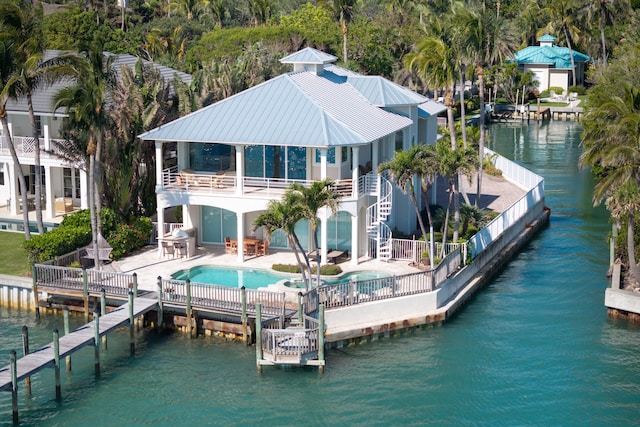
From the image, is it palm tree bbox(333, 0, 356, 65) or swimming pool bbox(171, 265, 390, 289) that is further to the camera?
palm tree bbox(333, 0, 356, 65)

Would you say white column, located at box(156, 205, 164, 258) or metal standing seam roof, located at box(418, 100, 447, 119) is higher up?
metal standing seam roof, located at box(418, 100, 447, 119)

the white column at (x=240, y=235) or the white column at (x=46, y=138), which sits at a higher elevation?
the white column at (x=46, y=138)

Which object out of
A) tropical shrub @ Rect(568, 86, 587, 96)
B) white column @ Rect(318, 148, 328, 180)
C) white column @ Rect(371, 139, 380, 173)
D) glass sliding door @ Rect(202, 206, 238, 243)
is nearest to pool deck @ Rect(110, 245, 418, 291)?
glass sliding door @ Rect(202, 206, 238, 243)

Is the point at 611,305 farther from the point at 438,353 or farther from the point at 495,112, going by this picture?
the point at 495,112

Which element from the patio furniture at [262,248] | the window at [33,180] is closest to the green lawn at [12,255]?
the window at [33,180]

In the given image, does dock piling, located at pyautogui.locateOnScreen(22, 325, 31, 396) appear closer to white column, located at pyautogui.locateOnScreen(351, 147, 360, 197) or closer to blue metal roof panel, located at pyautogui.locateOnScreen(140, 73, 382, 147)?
blue metal roof panel, located at pyautogui.locateOnScreen(140, 73, 382, 147)

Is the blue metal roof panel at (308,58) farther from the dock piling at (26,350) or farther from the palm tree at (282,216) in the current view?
the dock piling at (26,350)

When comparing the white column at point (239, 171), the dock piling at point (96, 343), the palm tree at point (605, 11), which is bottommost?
the dock piling at point (96, 343)
